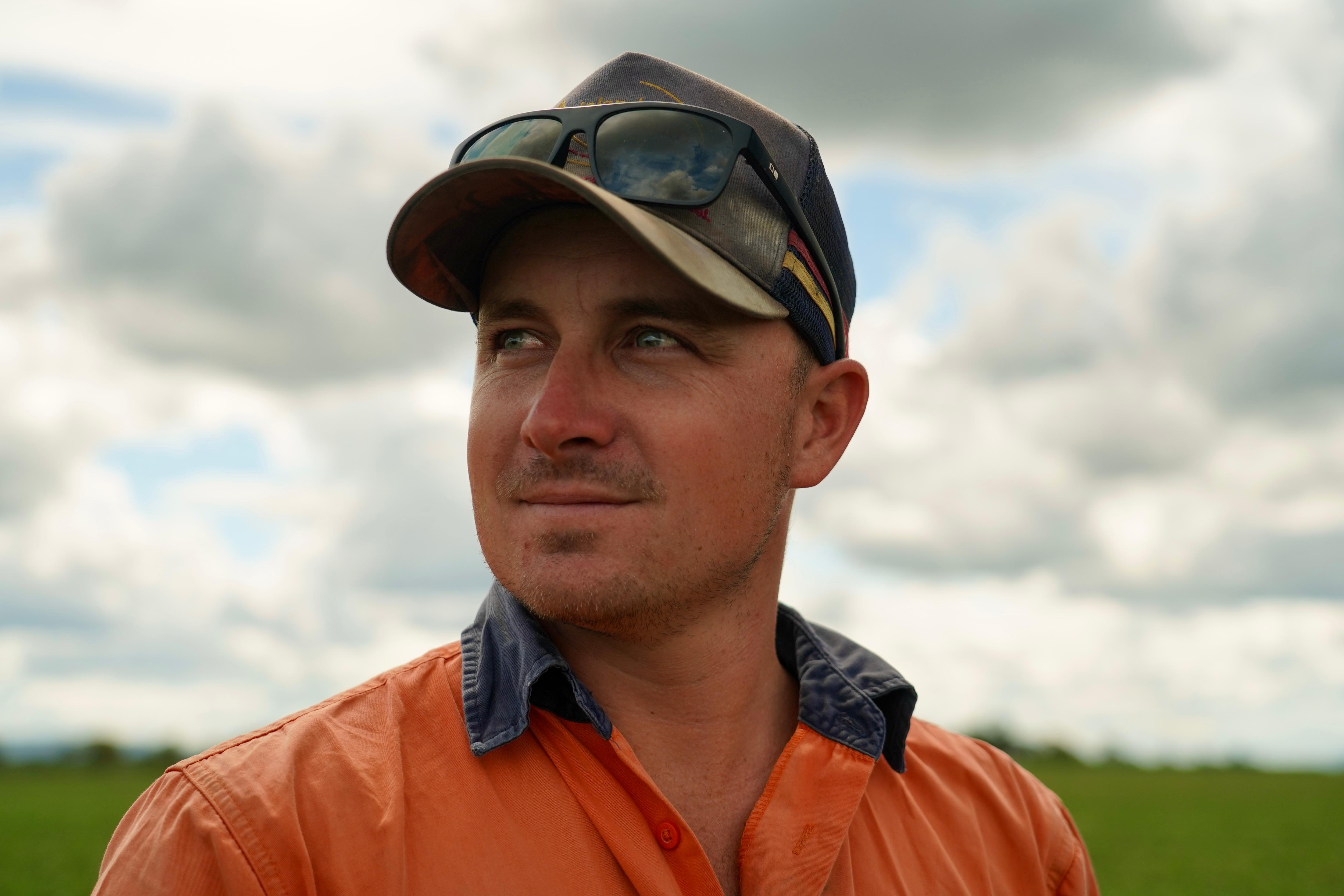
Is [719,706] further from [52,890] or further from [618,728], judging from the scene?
[52,890]

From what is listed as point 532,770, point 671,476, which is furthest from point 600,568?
point 532,770

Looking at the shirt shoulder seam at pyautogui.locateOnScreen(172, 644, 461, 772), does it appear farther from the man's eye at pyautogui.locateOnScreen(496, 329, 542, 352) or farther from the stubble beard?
the man's eye at pyautogui.locateOnScreen(496, 329, 542, 352)

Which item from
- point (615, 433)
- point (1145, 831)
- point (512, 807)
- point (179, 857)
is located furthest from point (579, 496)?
point (1145, 831)

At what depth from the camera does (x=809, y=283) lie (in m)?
2.77

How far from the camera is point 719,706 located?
2.75 meters

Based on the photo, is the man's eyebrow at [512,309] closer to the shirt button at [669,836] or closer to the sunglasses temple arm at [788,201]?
the sunglasses temple arm at [788,201]

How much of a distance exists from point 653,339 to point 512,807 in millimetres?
1064

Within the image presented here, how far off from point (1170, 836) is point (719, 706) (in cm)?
2664

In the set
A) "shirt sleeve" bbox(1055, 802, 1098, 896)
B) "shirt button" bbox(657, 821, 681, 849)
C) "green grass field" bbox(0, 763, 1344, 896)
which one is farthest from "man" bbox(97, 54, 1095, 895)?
"green grass field" bbox(0, 763, 1344, 896)

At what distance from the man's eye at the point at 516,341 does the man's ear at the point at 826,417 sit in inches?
27.2

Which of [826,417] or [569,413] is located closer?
[569,413]

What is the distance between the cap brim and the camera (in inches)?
91.3

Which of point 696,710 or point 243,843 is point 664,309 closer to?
point 696,710

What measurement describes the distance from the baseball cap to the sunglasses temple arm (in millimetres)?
17
